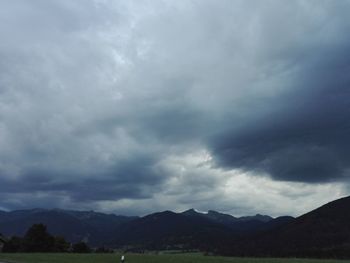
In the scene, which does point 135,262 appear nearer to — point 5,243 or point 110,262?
point 110,262

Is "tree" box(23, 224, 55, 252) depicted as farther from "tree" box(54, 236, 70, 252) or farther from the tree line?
"tree" box(54, 236, 70, 252)

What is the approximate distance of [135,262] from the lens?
6372 cm

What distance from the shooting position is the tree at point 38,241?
418 ft

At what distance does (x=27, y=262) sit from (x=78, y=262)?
6946mm

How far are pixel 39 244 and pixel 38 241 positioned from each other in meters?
0.78

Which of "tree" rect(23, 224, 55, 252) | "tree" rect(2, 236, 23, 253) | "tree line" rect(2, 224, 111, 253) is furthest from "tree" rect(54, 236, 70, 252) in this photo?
"tree" rect(2, 236, 23, 253)

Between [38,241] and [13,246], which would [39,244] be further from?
[13,246]

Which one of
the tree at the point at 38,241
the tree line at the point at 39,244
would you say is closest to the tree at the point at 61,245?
the tree line at the point at 39,244

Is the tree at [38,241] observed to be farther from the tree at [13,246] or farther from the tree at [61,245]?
the tree at [13,246]

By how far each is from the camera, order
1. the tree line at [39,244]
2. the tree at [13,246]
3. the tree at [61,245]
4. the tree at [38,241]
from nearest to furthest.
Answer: the tree at [38,241] < the tree line at [39,244] < the tree at [13,246] < the tree at [61,245]

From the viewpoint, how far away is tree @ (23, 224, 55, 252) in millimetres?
127312

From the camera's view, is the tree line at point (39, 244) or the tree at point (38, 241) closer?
the tree at point (38, 241)

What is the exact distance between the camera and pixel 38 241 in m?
128

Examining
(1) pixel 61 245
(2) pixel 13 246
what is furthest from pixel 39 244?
(2) pixel 13 246
